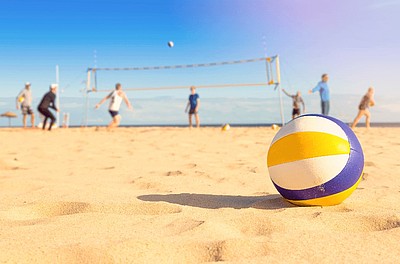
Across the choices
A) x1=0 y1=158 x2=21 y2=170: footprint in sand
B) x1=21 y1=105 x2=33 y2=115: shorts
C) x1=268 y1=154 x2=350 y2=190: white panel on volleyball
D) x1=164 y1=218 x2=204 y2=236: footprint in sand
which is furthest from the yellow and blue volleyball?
x1=21 y1=105 x2=33 y2=115: shorts

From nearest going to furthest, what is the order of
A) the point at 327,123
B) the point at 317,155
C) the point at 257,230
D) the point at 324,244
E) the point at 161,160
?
the point at 324,244 → the point at 257,230 → the point at 317,155 → the point at 327,123 → the point at 161,160

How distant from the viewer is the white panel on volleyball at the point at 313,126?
267 cm

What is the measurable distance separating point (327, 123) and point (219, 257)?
144 centimetres

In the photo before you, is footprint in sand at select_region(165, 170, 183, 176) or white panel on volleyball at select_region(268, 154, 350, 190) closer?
white panel on volleyball at select_region(268, 154, 350, 190)

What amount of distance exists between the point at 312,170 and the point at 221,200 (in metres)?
0.80

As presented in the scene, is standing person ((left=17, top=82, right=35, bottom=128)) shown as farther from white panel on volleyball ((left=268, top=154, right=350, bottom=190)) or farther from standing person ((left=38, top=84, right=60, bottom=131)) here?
white panel on volleyball ((left=268, top=154, right=350, bottom=190))

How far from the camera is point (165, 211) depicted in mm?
2639

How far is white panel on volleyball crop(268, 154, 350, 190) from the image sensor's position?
253 centimetres

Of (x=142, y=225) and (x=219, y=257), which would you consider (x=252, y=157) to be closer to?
(x=142, y=225)

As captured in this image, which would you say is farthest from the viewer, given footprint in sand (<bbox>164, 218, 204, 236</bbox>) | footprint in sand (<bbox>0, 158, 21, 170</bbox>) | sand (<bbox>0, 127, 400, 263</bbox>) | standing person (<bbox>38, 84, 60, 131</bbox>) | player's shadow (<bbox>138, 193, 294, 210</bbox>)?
standing person (<bbox>38, 84, 60, 131</bbox>)

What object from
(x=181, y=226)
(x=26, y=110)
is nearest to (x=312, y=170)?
(x=181, y=226)

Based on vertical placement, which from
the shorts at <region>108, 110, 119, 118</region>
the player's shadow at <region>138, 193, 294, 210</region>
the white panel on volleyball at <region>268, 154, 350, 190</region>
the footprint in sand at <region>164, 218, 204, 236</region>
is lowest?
the player's shadow at <region>138, 193, 294, 210</region>

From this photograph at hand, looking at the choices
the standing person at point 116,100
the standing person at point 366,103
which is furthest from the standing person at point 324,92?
the standing person at point 116,100

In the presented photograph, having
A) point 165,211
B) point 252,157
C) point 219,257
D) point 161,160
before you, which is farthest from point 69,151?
point 219,257
